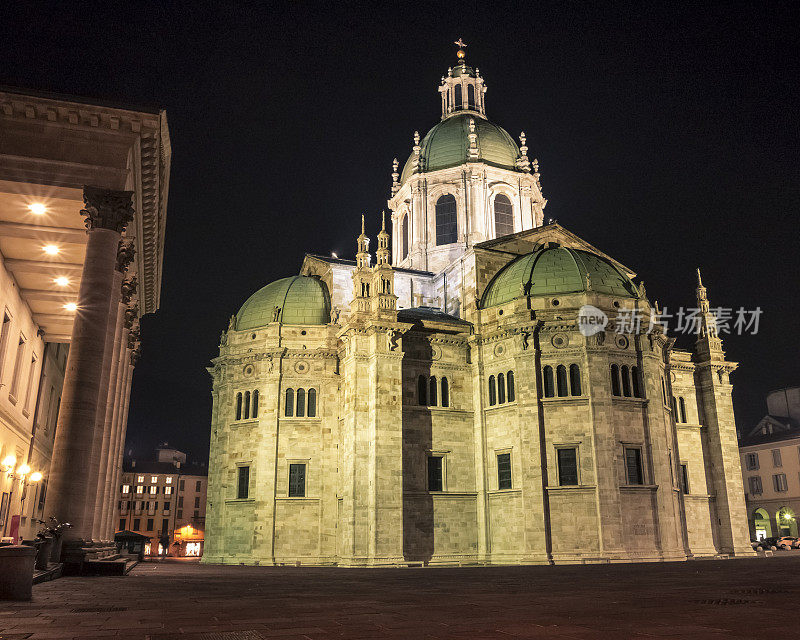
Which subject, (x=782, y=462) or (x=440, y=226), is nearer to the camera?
(x=440, y=226)

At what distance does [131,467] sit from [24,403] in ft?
229

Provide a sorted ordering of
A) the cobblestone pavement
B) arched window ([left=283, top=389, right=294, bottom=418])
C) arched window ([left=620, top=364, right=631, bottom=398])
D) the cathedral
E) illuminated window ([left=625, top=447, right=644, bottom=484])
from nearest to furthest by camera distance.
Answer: the cobblestone pavement, the cathedral, illuminated window ([left=625, top=447, right=644, bottom=484]), arched window ([left=620, top=364, right=631, bottom=398]), arched window ([left=283, top=389, right=294, bottom=418])

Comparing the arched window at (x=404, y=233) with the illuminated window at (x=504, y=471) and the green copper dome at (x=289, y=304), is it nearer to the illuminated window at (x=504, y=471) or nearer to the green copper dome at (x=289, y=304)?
the green copper dome at (x=289, y=304)

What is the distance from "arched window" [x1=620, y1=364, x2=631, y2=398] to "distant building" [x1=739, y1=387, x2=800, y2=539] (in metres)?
41.6

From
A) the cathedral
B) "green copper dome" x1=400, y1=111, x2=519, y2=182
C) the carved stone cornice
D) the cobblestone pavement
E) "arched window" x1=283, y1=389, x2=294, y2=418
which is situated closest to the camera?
the cobblestone pavement

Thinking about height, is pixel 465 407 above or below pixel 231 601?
above

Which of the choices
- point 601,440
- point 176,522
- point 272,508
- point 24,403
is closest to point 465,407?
point 601,440

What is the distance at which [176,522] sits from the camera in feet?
322

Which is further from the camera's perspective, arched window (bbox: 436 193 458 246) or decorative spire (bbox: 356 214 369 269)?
arched window (bbox: 436 193 458 246)

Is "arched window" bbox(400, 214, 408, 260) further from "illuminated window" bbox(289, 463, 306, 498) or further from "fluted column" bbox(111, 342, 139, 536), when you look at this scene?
"fluted column" bbox(111, 342, 139, 536)

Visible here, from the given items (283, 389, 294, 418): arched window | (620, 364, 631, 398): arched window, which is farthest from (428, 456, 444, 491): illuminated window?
(620, 364, 631, 398): arched window

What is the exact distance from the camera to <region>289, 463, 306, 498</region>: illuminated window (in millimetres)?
43438

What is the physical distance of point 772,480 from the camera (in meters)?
73.1

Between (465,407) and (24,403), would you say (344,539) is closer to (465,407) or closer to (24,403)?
(465,407)
